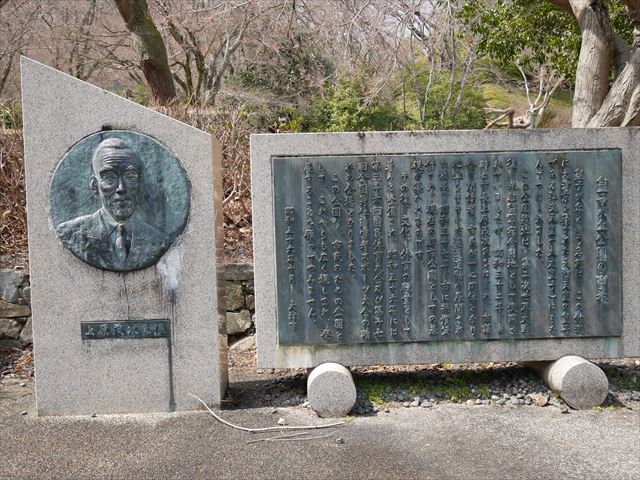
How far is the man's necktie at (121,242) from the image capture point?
3982 mm

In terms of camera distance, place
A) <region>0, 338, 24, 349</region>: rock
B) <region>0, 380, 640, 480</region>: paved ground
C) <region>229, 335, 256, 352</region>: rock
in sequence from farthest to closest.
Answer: <region>229, 335, 256, 352</region>: rock, <region>0, 338, 24, 349</region>: rock, <region>0, 380, 640, 480</region>: paved ground

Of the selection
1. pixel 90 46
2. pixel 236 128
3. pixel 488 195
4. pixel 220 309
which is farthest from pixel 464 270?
pixel 90 46

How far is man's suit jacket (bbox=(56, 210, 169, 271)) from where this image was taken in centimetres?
397

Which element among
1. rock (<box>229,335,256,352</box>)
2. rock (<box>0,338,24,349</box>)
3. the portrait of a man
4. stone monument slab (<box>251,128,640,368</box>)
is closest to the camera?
the portrait of a man

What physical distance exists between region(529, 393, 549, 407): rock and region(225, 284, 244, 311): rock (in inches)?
114

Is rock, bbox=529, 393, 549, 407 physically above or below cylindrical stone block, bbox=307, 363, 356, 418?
below

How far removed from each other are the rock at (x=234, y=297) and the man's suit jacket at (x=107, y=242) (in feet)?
5.87

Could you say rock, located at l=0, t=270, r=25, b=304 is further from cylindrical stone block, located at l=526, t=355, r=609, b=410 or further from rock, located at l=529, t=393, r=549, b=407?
cylindrical stone block, located at l=526, t=355, r=609, b=410

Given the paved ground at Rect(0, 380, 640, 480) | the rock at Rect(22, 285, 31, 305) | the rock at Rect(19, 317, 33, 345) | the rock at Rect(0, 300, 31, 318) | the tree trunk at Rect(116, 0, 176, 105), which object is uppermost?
the tree trunk at Rect(116, 0, 176, 105)

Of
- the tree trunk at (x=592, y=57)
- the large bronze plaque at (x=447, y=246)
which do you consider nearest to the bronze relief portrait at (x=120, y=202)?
the large bronze plaque at (x=447, y=246)

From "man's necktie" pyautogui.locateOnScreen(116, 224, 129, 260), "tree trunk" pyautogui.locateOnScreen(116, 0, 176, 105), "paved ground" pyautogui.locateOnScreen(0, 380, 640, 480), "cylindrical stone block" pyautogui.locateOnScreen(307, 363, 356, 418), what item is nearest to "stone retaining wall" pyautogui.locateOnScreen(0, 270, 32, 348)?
"paved ground" pyautogui.locateOnScreen(0, 380, 640, 480)

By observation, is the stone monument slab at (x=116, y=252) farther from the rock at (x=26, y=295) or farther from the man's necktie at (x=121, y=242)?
the rock at (x=26, y=295)

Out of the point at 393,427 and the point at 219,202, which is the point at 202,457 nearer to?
the point at 393,427

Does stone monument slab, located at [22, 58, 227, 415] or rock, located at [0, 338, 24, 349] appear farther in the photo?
rock, located at [0, 338, 24, 349]
